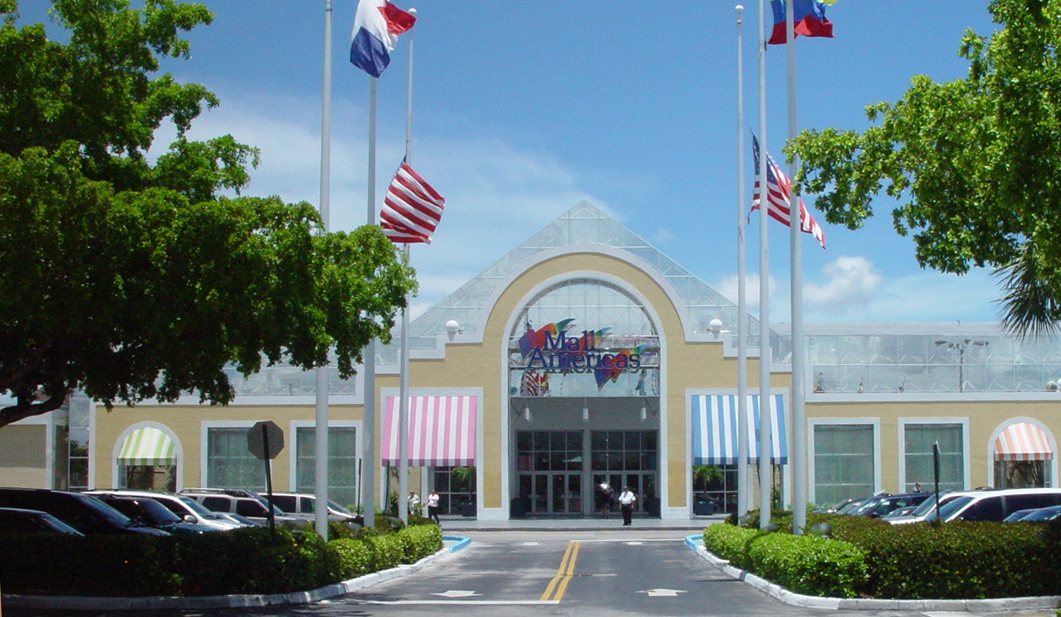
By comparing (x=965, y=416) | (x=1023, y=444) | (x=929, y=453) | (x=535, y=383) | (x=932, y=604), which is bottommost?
(x=932, y=604)

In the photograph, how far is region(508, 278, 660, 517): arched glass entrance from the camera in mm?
49094

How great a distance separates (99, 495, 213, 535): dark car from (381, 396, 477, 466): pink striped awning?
2217cm

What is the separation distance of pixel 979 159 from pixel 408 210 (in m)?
14.2

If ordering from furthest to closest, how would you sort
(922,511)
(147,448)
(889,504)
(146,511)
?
1. (147,448)
2. (889,504)
3. (922,511)
4. (146,511)

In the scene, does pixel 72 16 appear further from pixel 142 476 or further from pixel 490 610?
pixel 142 476

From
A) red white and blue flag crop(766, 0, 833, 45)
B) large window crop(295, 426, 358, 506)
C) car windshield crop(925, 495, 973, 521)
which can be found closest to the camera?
red white and blue flag crop(766, 0, 833, 45)

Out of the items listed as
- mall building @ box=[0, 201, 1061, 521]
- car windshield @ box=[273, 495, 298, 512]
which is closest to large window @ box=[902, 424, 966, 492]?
mall building @ box=[0, 201, 1061, 521]

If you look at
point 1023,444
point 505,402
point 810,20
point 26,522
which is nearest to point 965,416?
point 1023,444

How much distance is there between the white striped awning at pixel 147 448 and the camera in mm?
49812

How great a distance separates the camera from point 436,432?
161 feet

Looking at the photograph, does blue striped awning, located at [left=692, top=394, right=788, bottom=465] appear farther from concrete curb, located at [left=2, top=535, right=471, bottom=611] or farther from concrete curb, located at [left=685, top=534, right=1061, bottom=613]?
concrete curb, located at [left=2, top=535, right=471, bottom=611]

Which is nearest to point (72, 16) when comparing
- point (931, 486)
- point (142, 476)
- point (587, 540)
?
point (587, 540)

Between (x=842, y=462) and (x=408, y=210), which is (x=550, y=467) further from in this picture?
(x=408, y=210)

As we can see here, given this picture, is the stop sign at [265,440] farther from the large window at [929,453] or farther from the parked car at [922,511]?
the large window at [929,453]
